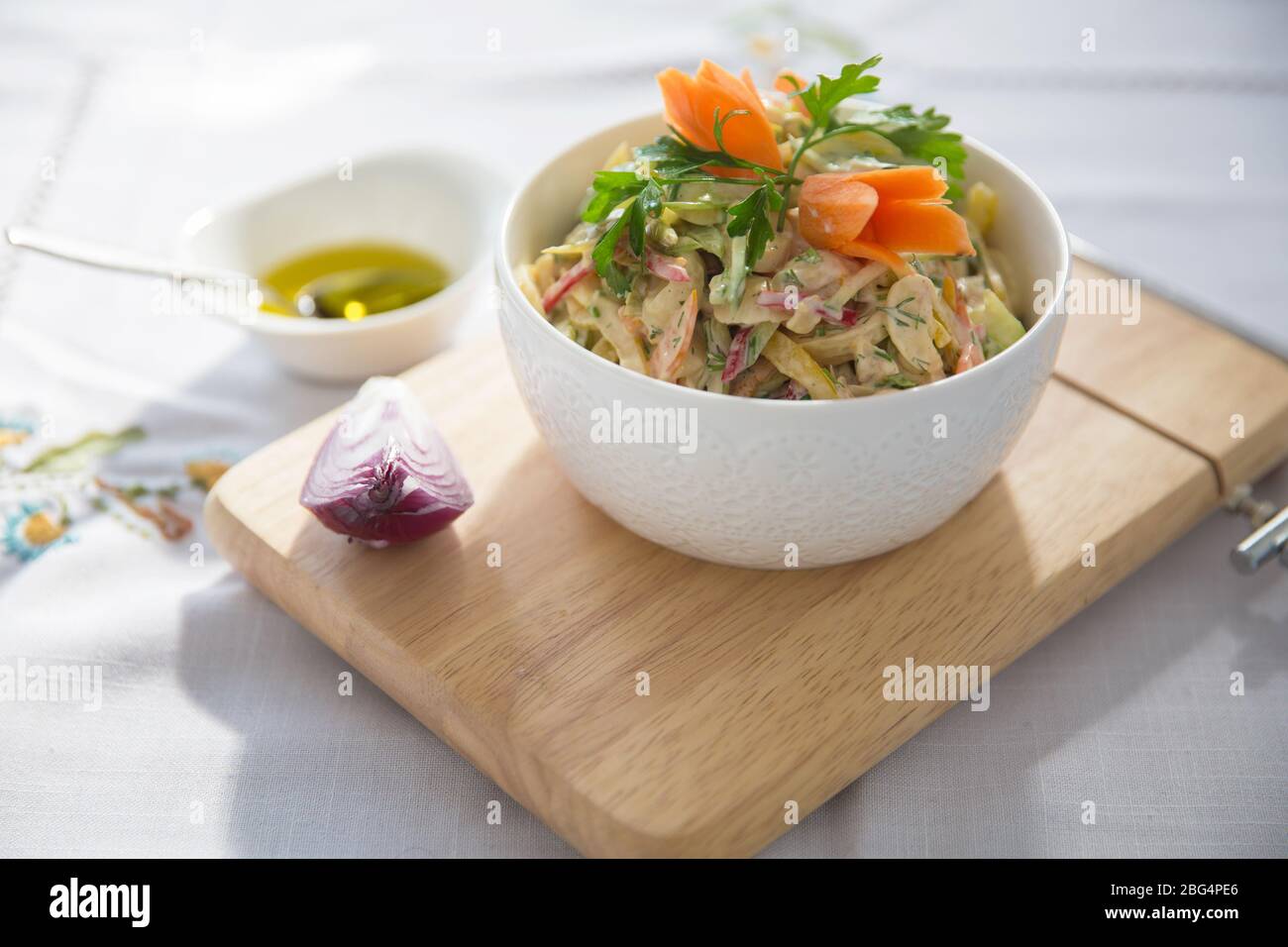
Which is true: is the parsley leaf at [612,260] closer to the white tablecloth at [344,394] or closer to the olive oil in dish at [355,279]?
the white tablecloth at [344,394]

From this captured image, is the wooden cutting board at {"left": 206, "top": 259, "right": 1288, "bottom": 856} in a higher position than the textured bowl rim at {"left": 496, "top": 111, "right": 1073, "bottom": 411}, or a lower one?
lower

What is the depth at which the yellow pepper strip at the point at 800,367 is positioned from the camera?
153 cm

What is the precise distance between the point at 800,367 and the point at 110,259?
4.30ft

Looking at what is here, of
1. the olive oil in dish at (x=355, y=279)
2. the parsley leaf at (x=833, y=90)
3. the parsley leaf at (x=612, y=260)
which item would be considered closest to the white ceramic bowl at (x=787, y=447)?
the parsley leaf at (x=612, y=260)

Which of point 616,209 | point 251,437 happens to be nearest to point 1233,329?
point 616,209

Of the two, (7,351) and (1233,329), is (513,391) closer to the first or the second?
(7,351)

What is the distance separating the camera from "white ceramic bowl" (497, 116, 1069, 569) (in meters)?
1.46

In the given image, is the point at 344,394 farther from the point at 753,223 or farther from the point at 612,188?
the point at 753,223

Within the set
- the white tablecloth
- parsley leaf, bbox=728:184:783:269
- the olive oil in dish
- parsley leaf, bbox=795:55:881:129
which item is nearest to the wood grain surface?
the white tablecloth

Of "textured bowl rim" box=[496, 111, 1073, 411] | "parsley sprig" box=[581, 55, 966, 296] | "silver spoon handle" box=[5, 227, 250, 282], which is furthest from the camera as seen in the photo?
"silver spoon handle" box=[5, 227, 250, 282]

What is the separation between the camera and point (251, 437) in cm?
221

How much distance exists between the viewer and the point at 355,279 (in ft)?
7.98

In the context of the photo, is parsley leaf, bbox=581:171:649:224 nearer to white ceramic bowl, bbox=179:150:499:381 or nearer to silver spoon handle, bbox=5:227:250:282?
white ceramic bowl, bbox=179:150:499:381

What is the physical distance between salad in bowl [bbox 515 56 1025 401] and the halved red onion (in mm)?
274
